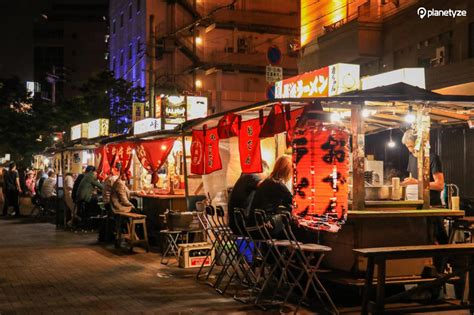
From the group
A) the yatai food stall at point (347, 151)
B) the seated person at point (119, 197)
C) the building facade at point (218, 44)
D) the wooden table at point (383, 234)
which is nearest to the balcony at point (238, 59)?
the building facade at point (218, 44)

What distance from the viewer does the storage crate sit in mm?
11391

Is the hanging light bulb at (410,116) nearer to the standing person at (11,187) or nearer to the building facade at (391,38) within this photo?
the building facade at (391,38)

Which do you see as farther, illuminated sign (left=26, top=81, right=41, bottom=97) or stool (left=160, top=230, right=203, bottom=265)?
illuminated sign (left=26, top=81, right=41, bottom=97)

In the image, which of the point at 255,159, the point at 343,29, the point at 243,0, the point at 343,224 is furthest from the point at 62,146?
the point at 243,0

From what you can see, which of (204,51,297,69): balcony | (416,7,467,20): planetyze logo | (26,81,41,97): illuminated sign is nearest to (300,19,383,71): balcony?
(416,7,467,20): planetyze logo

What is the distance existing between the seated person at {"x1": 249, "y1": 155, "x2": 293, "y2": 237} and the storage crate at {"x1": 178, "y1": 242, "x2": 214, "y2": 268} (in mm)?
3140

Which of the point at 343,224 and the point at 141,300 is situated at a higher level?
the point at 343,224

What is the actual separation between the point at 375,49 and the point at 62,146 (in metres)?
11.9

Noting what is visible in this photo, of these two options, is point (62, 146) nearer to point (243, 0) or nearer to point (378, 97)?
point (378, 97)

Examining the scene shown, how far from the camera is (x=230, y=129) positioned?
10781mm

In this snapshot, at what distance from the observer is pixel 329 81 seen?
32.8ft

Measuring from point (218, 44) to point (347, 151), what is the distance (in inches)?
1356

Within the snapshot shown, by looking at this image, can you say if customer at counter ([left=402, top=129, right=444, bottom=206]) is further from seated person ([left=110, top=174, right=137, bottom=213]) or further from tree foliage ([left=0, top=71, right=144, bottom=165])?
tree foliage ([left=0, top=71, right=144, bottom=165])

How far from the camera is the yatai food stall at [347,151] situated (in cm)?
754
